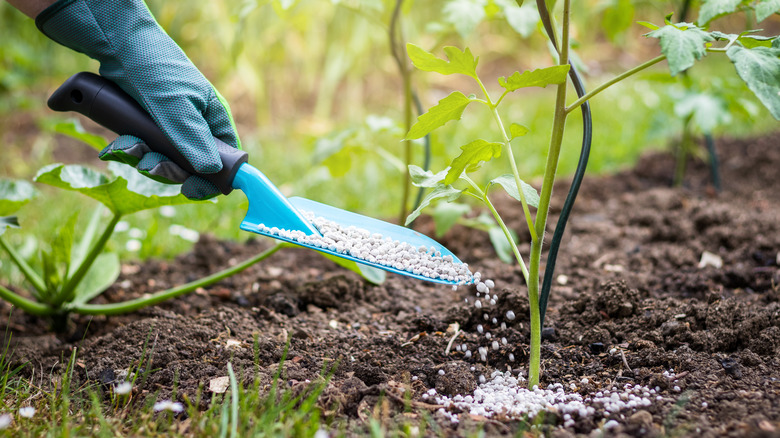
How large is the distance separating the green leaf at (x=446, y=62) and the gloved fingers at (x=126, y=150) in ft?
2.25

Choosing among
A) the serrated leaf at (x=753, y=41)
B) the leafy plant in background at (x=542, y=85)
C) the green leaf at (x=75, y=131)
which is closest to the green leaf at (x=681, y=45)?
the leafy plant in background at (x=542, y=85)

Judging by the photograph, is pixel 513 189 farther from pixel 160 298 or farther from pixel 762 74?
pixel 160 298

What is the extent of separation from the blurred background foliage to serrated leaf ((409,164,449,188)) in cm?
58

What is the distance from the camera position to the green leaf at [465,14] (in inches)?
66.1

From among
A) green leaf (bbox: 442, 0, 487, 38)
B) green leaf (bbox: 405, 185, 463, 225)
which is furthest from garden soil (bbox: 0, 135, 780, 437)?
green leaf (bbox: 442, 0, 487, 38)

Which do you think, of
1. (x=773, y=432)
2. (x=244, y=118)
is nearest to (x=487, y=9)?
(x=773, y=432)

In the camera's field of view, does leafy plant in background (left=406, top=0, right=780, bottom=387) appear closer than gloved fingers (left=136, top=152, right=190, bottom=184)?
Yes

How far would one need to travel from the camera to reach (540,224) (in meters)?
1.21

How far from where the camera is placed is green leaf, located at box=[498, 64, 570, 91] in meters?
1.07

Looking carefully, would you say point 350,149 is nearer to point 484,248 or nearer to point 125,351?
point 484,248

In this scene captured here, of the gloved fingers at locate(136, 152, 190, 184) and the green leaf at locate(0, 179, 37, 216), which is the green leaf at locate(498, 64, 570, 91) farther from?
the green leaf at locate(0, 179, 37, 216)

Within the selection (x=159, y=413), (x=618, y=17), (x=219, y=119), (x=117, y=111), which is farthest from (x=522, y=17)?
(x=159, y=413)

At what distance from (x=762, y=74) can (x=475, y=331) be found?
0.88 m

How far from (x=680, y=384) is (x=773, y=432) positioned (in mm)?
302
